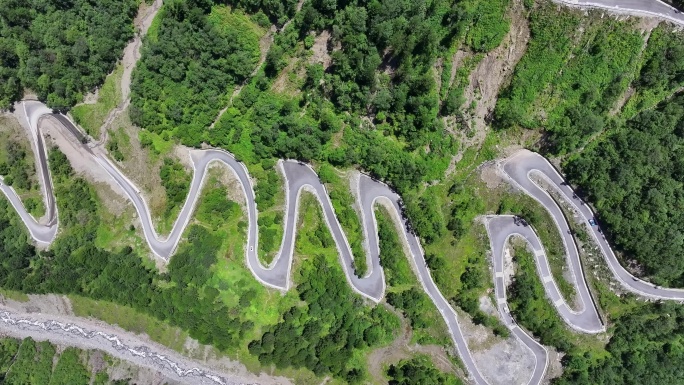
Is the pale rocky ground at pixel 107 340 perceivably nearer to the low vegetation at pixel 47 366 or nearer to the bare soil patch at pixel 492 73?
the low vegetation at pixel 47 366

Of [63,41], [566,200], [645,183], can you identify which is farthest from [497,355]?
[63,41]

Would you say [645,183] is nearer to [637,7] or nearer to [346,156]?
[637,7]

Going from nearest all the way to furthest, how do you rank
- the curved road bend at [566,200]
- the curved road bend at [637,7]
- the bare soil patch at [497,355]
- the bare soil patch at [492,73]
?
the curved road bend at [637,7] → the bare soil patch at [492,73] → the curved road bend at [566,200] → the bare soil patch at [497,355]

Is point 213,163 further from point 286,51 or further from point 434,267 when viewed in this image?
point 434,267

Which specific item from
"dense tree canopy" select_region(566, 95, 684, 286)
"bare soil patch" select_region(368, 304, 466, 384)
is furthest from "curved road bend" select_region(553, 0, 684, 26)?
"bare soil patch" select_region(368, 304, 466, 384)

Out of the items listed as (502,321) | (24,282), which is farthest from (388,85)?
(24,282)

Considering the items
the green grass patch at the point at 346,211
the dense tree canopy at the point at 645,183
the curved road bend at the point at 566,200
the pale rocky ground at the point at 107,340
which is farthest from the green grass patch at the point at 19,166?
the dense tree canopy at the point at 645,183
